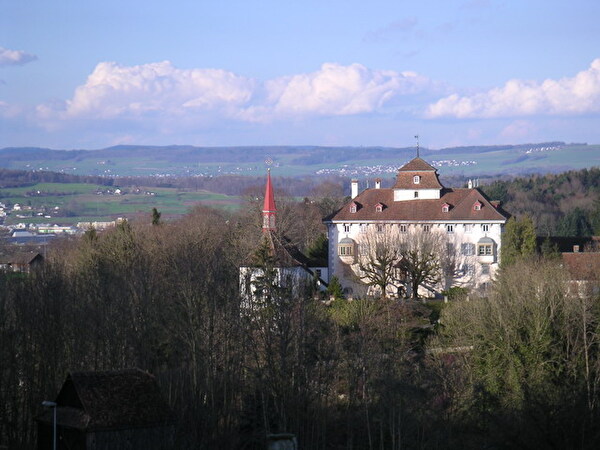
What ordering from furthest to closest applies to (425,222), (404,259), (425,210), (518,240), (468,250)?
1. (425,210)
2. (425,222)
3. (468,250)
4. (404,259)
5. (518,240)

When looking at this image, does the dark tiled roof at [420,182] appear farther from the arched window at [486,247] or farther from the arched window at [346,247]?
the arched window at [486,247]

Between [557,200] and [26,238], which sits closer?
[557,200]

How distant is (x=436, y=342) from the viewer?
152 feet

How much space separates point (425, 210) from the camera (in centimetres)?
6838

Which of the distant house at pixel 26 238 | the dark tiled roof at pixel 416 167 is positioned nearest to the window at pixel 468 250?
the dark tiled roof at pixel 416 167

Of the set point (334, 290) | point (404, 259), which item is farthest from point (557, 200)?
point (334, 290)

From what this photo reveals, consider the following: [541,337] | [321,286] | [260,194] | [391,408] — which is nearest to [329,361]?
[391,408]

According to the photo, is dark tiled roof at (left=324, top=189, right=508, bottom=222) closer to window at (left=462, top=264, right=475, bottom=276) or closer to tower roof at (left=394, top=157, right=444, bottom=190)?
tower roof at (left=394, top=157, right=444, bottom=190)

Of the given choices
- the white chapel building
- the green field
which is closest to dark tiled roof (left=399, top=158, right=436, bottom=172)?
the white chapel building

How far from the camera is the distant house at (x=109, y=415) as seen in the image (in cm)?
2905

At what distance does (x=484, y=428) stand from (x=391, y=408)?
14.6ft

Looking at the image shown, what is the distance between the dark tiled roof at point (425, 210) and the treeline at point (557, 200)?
26006 mm

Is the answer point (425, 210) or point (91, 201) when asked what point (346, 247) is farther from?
point (91, 201)

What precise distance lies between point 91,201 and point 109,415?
151 metres
